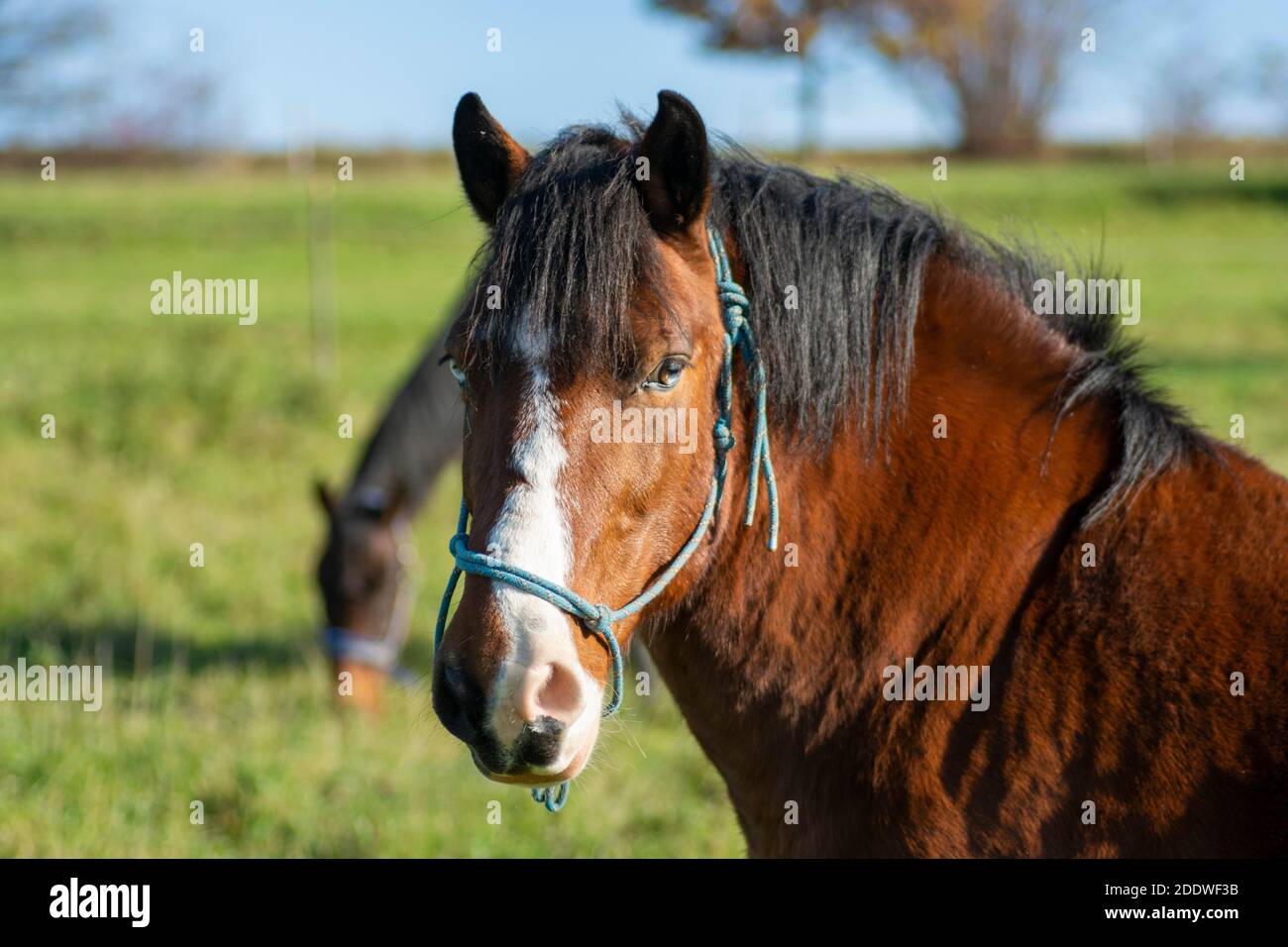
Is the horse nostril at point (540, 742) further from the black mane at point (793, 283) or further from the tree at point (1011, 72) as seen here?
the tree at point (1011, 72)

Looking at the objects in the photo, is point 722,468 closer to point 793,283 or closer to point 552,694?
point 793,283

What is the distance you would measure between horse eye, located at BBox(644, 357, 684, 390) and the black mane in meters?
0.08

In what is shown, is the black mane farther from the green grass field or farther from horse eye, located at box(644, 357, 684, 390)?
the green grass field

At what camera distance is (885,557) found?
2.43m

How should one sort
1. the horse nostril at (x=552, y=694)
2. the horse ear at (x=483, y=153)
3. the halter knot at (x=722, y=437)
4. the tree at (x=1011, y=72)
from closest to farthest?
the horse nostril at (x=552, y=694) < the halter knot at (x=722, y=437) < the horse ear at (x=483, y=153) < the tree at (x=1011, y=72)

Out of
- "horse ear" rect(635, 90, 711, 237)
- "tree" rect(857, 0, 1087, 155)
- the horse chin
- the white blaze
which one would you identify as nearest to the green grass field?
the horse chin

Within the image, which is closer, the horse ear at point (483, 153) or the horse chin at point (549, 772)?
the horse chin at point (549, 772)

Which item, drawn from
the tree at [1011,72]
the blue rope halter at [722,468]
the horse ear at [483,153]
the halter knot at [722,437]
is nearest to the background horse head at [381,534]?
the horse ear at [483,153]

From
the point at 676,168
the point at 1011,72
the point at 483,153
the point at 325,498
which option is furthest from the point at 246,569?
the point at 1011,72

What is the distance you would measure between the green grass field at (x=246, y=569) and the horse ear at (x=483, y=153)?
0.26m

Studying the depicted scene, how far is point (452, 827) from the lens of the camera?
15.1ft

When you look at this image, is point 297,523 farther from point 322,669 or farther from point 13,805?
point 13,805

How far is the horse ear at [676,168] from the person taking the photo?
2.23 meters

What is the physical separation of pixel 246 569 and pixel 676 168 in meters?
7.14
